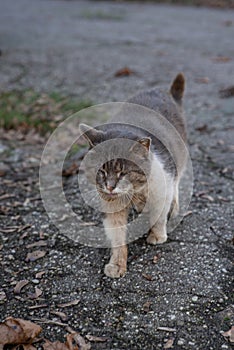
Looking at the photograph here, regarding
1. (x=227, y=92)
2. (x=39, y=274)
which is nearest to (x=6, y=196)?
(x=39, y=274)

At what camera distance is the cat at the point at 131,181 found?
2729 mm

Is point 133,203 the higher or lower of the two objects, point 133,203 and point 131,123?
the lower

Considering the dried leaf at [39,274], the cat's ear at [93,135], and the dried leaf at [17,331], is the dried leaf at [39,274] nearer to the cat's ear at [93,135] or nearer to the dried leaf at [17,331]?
the dried leaf at [17,331]

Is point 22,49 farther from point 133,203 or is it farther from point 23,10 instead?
point 133,203

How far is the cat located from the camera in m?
2.73

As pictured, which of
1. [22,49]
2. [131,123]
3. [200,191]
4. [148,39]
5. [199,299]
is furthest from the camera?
[148,39]

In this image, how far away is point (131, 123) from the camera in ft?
10.5

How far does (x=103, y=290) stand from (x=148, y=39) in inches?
288

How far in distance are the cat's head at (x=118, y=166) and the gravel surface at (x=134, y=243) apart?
1.65 ft

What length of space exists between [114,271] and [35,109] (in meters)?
3.06

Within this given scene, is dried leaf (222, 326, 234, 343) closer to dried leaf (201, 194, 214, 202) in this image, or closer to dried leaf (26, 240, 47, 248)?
dried leaf (26, 240, 47, 248)

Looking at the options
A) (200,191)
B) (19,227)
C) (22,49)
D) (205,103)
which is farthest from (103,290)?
(22,49)

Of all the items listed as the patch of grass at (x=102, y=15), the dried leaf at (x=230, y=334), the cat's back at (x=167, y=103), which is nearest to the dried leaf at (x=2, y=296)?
the dried leaf at (x=230, y=334)

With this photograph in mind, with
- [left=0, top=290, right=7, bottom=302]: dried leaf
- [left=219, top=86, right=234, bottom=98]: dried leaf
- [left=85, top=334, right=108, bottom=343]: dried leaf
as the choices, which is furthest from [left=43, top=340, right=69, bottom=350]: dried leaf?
[left=219, top=86, right=234, bottom=98]: dried leaf
